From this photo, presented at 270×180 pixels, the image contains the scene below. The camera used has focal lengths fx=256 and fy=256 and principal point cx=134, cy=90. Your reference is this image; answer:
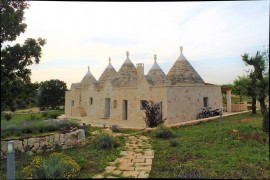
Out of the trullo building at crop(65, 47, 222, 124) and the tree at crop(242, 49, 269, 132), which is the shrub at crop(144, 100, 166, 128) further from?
the tree at crop(242, 49, 269, 132)

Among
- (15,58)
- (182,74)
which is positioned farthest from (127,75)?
(15,58)

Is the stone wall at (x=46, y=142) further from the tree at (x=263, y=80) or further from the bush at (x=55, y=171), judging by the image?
the tree at (x=263, y=80)

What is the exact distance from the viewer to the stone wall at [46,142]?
7953mm

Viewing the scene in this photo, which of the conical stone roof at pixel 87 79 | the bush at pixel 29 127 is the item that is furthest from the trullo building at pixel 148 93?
the bush at pixel 29 127

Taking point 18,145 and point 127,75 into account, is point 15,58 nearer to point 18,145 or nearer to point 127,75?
point 18,145

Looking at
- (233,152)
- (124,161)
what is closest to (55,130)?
(124,161)

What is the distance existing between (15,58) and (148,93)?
10073 mm

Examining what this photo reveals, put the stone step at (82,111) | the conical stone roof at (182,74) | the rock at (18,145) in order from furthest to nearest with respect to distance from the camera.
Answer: the stone step at (82,111) → the conical stone roof at (182,74) → the rock at (18,145)

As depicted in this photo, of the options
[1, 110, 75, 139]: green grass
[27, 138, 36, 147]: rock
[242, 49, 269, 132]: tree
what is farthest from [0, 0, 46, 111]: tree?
[242, 49, 269, 132]: tree

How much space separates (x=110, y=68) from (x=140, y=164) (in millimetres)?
19299

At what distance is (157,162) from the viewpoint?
20.2ft

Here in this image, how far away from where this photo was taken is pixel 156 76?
62.4 feet

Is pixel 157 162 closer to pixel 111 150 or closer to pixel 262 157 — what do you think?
pixel 111 150

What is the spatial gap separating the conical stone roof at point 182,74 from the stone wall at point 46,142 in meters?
11.2
